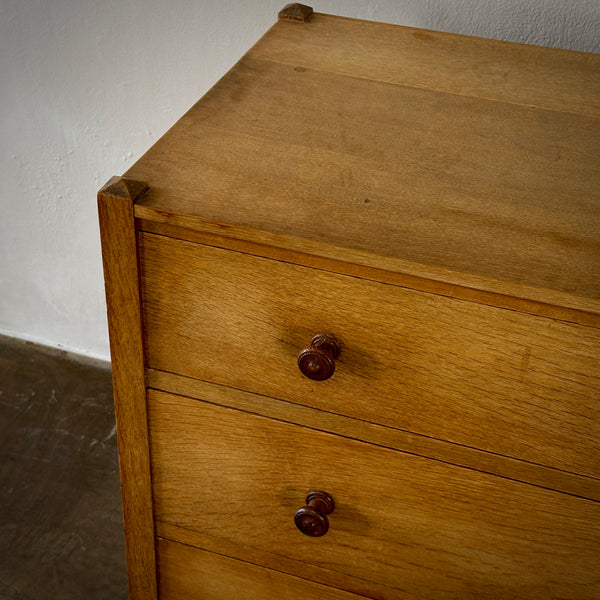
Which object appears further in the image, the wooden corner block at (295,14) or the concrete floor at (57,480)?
the concrete floor at (57,480)

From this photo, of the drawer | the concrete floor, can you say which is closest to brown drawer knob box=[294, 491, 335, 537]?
the drawer

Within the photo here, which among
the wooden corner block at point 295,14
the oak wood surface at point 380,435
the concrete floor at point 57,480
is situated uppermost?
the wooden corner block at point 295,14

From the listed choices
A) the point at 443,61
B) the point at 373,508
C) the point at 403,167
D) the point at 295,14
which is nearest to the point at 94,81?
the point at 295,14

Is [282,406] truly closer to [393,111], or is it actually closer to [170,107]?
[393,111]

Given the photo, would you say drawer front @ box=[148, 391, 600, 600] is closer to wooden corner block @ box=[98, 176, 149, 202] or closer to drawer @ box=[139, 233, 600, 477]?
drawer @ box=[139, 233, 600, 477]

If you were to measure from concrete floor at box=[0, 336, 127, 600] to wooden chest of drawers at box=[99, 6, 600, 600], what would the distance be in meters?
0.43

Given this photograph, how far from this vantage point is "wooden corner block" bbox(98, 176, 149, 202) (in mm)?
551

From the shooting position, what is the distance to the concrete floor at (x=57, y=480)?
1.15m

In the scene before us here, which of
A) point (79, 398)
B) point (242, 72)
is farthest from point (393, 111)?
point (79, 398)

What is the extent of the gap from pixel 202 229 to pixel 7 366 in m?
1.16

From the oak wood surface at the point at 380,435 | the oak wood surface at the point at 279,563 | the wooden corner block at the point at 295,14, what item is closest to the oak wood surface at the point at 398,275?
the oak wood surface at the point at 380,435

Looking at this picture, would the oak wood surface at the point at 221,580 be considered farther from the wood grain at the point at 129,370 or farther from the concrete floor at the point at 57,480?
the concrete floor at the point at 57,480

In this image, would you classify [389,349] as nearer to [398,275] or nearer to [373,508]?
[398,275]

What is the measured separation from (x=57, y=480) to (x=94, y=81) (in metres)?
0.73
